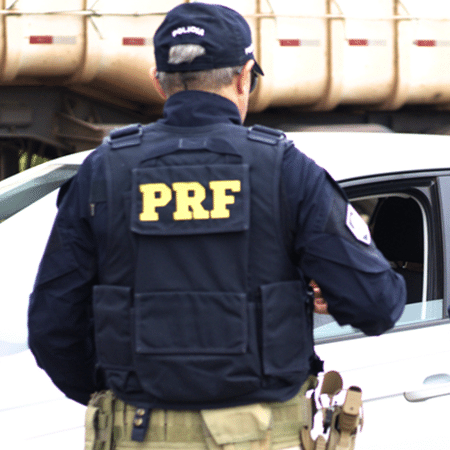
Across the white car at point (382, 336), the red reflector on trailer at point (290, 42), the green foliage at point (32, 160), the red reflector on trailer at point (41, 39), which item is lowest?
the green foliage at point (32, 160)

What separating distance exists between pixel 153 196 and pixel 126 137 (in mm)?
159

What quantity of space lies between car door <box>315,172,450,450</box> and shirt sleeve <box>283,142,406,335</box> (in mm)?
687

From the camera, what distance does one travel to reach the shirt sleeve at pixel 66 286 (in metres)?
1.59

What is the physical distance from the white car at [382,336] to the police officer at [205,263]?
14.5 inches

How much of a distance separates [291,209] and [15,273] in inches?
35.8

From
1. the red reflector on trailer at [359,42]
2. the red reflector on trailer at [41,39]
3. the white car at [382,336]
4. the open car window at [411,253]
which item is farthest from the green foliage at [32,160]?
the open car window at [411,253]

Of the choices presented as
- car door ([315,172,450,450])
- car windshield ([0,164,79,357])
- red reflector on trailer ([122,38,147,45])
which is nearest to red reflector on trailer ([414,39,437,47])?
red reflector on trailer ([122,38,147,45])

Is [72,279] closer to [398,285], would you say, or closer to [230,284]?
[230,284]

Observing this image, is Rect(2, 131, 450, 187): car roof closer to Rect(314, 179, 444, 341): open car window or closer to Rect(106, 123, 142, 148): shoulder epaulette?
Rect(314, 179, 444, 341): open car window

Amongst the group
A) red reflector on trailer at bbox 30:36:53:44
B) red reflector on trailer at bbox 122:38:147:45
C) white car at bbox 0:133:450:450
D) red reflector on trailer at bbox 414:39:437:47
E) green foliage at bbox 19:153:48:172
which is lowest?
green foliage at bbox 19:153:48:172

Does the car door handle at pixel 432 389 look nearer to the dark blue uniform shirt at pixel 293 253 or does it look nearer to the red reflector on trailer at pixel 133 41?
the dark blue uniform shirt at pixel 293 253

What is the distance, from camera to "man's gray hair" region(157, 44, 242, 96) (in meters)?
1.55

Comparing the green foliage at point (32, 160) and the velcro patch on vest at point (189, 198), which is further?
the green foliage at point (32, 160)

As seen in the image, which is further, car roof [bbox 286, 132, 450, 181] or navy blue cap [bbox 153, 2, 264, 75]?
car roof [bbox 286, 132, 450, 181]
